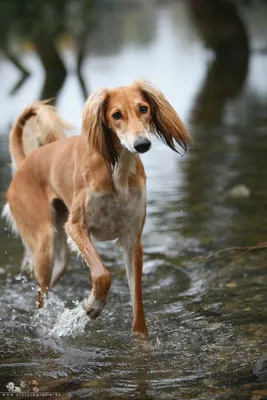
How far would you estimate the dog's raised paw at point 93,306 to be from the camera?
5520mm

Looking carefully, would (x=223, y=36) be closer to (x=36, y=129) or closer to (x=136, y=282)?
(x=36, y=129)

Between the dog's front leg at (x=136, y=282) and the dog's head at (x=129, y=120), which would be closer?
the dog's head at (x=129, y=120)

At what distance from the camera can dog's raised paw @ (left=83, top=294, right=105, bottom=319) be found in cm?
552

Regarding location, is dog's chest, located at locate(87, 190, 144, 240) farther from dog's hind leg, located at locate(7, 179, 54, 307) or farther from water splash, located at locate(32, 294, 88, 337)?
dog's hind leg, located at locate(7, 179, 54, 307)

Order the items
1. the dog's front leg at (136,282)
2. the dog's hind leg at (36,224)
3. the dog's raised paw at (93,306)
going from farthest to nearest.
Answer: the dog's hind leg at (36,224), the dog's front leg at (136,282), the dog's raised paw at (93,306)

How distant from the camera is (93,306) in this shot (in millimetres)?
5535

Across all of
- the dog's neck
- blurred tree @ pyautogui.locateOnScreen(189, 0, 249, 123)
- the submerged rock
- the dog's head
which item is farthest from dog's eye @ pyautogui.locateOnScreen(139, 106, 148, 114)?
blurred tree @ pyautogui.locateOnScreen(189, 0, 249, 123)

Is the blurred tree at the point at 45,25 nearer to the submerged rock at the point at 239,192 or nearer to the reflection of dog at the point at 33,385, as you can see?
the submerged rock at the point at 239,192

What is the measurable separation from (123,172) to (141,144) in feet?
2.10

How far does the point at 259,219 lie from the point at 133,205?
3.21 meters

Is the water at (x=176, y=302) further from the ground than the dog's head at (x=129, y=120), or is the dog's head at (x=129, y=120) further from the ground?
the dog's head at (x=129, y=120)

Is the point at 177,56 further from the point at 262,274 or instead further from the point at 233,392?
the point at 233,392

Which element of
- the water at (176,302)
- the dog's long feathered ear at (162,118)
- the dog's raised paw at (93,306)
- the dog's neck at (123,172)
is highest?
the dog's long feathered ear at (162,118)

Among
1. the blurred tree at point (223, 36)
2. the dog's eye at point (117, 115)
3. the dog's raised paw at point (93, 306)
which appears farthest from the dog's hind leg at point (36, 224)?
the blurred tree at point (223, 36)
